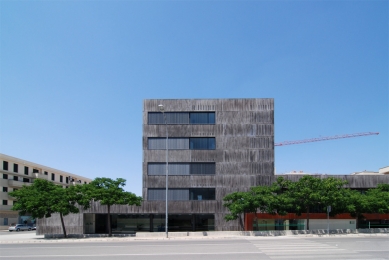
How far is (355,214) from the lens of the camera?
41.9 meters

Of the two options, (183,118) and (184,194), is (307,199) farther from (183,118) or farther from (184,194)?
(183,118)

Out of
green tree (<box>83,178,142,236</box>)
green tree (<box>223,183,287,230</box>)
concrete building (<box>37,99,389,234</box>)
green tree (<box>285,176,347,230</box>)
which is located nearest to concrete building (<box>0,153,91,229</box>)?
concrete building (<box>37,99,389,234</box>)

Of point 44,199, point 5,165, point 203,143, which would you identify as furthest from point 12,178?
point 203,143

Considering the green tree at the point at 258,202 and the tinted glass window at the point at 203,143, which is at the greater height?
the tinted glass window at the point at 203,143

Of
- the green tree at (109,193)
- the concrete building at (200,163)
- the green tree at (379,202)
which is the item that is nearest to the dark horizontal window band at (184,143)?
the concrete building at (200,163)

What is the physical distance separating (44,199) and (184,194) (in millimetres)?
17409

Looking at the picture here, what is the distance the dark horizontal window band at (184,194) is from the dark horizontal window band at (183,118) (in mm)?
9191

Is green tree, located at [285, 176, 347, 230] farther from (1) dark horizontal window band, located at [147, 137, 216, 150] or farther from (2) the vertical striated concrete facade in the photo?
(1) dark horizontal window band, located at [147, 137, 216, 150]

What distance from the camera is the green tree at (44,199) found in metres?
36.5

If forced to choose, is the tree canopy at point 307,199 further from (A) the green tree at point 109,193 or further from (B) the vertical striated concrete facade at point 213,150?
(A) the green tree at point 109,193

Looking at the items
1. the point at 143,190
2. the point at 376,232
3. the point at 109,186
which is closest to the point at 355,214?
the point at 376,232

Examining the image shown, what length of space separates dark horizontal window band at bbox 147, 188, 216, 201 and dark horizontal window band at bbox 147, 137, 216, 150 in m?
5.71

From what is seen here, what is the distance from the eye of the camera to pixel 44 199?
121 feet

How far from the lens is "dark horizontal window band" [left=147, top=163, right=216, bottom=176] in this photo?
150 feet
